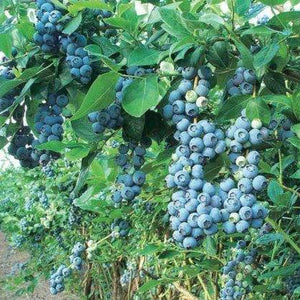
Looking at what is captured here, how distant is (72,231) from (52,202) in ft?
2.48

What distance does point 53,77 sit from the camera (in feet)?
4.31

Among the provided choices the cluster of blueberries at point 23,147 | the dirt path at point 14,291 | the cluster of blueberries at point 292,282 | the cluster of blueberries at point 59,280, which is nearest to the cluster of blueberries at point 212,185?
the cluster of blueberries at point 23,147

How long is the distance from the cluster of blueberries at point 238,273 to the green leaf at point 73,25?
58.7 inches

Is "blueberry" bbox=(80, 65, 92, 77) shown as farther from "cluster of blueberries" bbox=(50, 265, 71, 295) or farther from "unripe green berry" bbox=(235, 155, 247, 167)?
"cluster of blueberries" bbox=(50, 265, 71, 295)

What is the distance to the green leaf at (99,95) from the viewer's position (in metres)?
1.10

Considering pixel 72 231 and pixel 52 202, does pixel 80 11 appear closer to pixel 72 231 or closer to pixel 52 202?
pixel 52 202

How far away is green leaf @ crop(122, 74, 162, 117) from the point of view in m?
1.11

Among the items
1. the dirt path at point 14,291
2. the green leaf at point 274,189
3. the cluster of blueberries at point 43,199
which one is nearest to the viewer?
the green leaf at point 274,189

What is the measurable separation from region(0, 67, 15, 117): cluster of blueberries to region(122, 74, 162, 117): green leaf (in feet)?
1.06

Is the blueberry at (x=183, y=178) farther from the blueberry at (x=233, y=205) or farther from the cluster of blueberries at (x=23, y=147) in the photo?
the cluster of blueberries at (x=23, y=147)

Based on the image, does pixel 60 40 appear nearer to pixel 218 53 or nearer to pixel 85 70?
pixel 85 70

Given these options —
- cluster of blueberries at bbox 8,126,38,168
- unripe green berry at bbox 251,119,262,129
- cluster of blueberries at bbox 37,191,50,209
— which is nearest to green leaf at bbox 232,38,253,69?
unripe green berry at bbox 251,119,262,129

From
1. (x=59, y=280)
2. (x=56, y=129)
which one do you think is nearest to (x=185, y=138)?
(x=56, y=129)

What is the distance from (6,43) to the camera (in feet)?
4.15
